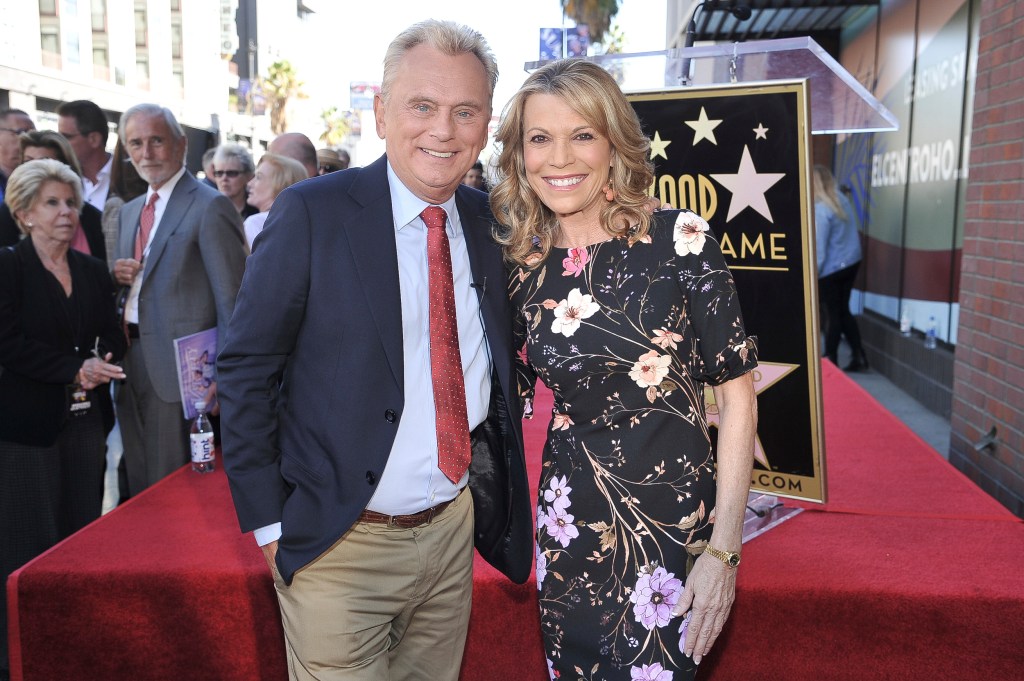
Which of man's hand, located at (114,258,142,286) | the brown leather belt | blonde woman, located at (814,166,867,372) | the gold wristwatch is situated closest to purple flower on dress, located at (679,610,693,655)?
the gold wristwatch

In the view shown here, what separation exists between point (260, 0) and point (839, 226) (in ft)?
154

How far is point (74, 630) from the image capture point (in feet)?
8.82

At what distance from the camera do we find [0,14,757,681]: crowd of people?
176 cm

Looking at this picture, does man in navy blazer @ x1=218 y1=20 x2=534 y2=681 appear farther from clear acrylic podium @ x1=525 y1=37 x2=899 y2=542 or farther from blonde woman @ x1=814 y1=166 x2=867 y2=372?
blonde woman @ x1=814 y1=166 x2=867 y2=372

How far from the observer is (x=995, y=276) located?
3.85m

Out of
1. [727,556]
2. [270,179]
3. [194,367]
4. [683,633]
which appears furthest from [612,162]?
[270,179]

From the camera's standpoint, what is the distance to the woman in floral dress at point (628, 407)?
1775 millimetres

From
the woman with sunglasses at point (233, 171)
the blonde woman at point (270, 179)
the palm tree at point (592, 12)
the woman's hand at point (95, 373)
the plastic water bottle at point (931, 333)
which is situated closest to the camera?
the woman's hand at point (95, 373)

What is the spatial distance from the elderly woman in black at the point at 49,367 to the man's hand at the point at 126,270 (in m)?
0.08

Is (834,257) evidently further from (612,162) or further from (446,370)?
(446,370)

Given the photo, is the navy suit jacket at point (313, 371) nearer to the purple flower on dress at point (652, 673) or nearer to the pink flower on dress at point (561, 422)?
the pink flower on dress at point (561, 422)

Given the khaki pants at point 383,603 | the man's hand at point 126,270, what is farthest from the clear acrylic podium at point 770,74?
the man's hand at point 126,270

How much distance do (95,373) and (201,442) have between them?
54cm

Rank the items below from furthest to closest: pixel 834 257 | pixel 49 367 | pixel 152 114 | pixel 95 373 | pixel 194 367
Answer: pixel 834 257
pixel 152 114
pixel 194 367
pixel 95 373
pixel 49 367
